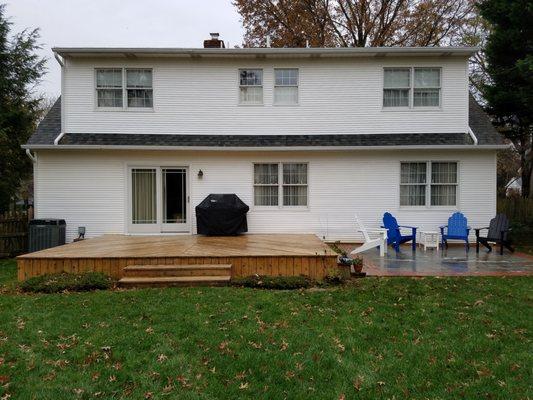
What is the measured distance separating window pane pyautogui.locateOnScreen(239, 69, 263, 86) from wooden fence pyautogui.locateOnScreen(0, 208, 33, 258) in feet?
25.1

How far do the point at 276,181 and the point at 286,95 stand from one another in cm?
278

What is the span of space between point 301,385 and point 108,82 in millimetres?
11242

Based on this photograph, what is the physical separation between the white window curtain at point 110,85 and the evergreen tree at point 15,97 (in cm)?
332

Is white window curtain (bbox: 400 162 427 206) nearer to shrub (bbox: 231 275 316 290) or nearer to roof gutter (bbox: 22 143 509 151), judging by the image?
roof gutter (bbox: 22 143 509 151)

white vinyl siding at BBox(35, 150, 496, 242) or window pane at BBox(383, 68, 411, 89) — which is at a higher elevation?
window pane at BBox(383, 68, 411, 89)

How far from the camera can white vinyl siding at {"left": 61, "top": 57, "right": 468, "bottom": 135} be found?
466 inches

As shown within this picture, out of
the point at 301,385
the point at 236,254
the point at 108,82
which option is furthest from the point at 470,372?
the point at 108,82

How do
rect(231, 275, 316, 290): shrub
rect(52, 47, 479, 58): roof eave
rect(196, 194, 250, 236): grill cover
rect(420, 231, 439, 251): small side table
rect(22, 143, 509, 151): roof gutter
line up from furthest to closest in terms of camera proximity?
rect(52, 47, 479, 58): roof eave, rect(22, 143, 509, 151): roof gutter, rect(196, 194, 250, 236): grill cover, rect(420, 231, 439, 251): small side table, rect(231, 275, 316, 290): shrub

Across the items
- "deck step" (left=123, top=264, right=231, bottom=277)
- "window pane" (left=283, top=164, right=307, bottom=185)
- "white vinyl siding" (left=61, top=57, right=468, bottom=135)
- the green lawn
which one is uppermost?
"white vinyl siding" (left=61, top=57, right=468, bottom=135)

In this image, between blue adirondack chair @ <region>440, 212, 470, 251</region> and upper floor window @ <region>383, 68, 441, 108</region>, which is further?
upper floor window @ <region>383, 68, 441, 108</region>

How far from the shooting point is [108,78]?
11.8m

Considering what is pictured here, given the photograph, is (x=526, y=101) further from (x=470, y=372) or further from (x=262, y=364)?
(x=262, y=364)

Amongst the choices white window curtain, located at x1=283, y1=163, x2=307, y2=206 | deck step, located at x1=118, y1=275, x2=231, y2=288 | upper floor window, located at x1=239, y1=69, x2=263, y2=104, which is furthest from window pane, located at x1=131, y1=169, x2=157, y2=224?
deck step, located at x1=118, y1=275, x2=231, y2=288

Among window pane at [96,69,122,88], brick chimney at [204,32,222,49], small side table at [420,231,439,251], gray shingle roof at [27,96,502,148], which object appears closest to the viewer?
small side table at [420,231,439,251]
